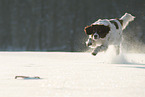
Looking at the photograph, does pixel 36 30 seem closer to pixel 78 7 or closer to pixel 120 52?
pixel 78 7

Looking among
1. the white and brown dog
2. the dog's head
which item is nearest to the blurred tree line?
the white and brown dog

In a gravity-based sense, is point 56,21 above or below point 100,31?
above

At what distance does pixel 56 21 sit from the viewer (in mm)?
27734

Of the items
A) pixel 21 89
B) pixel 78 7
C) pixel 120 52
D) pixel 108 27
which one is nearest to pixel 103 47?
pixel 108 27

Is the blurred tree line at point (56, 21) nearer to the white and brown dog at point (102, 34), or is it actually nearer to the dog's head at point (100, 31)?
the white and brown dog at point (102, 34)

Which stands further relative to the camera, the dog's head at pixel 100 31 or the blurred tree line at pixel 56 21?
the blurred tree line at pixel 56 21

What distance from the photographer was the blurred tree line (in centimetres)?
2573

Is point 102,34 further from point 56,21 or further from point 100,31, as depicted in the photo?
point 56,21

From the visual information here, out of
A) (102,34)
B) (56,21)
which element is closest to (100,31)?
(102,34)

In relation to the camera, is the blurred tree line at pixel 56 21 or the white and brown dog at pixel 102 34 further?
the blurred tree line at pixel 56 21

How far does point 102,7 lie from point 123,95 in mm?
24584

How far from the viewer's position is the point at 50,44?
28203 mm

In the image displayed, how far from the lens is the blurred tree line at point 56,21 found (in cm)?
2573

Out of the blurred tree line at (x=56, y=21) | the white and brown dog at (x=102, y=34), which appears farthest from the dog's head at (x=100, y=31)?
the blurred tree line at (x=56, y=21)
